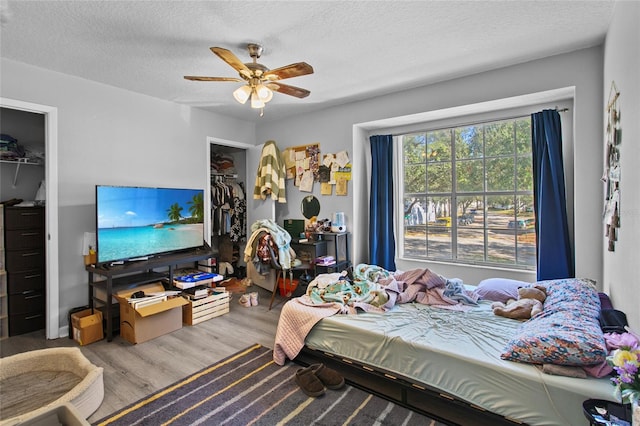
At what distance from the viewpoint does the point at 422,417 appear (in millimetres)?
1856

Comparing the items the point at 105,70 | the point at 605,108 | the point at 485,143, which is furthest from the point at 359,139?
the point at 105,70

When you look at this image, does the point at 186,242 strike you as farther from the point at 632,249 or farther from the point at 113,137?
the point at 632,249

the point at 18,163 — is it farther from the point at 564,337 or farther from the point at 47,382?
the point at 564,337

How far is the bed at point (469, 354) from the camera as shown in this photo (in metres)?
1.54

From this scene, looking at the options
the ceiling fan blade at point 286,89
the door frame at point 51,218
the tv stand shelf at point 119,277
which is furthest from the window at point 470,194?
the door frame at point 51,218

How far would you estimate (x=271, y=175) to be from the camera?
459 centimetres

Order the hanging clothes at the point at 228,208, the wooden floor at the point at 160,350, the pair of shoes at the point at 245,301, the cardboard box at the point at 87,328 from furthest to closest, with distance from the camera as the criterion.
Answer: the hanging clothes at the point at 228,208, the pair of shoes at the point at 245,301, the cardboard box at the point at 87,328, the wooden floor at the point at 160,350

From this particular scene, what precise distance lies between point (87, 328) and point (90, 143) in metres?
1.83

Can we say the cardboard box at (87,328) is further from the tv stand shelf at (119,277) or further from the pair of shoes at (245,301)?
the pair of shoes at (245,301)

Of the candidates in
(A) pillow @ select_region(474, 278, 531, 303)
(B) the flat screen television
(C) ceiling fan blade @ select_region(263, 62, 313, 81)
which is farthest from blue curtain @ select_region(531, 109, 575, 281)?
(B) the flat screen television

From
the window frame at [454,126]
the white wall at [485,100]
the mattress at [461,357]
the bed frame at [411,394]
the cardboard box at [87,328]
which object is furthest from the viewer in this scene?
the window frame at [454,126]

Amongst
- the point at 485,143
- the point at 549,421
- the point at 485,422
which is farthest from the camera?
the point at 485,143

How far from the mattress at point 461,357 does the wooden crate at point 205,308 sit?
1.49 m

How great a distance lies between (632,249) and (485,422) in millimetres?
1224
